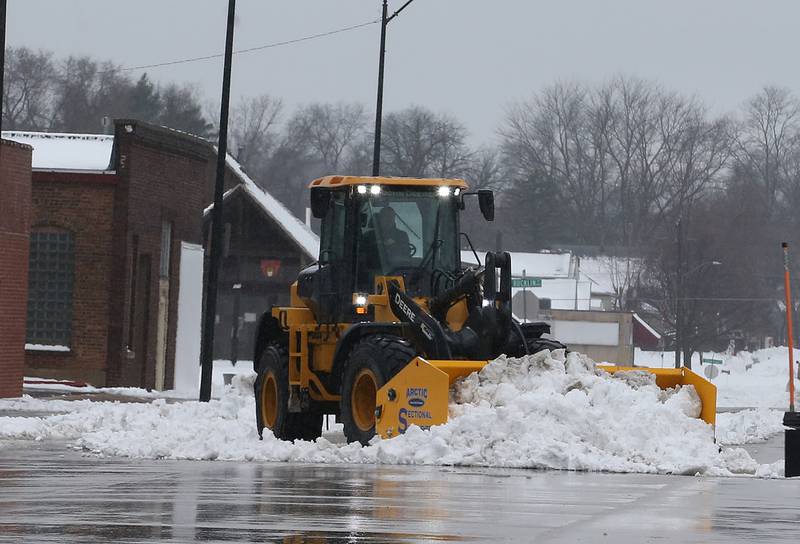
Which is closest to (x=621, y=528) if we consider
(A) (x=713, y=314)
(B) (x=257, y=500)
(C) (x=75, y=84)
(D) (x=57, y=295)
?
(B) (x=257, y=500)

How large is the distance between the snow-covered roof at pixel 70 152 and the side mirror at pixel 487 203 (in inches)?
749

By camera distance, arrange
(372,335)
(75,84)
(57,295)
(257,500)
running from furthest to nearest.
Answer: (75,84), (57,295), (372,335), (257,500)

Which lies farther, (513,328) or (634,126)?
(634,126)

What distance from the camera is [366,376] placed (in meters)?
18.1

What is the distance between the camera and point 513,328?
62.2 feet

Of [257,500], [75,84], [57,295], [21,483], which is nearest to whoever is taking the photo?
[257,500]

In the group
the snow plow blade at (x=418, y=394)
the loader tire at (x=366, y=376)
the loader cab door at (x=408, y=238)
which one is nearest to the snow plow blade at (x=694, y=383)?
the snow plow blade at (x=418, y=394)

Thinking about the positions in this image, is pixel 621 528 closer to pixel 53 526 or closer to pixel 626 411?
pixel 53 526

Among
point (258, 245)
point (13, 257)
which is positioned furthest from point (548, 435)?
point (258, 245)

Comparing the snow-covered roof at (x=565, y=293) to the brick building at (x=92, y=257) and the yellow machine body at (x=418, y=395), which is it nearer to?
the brick building at (x=92, y=257)

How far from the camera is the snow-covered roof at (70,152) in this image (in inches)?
1490

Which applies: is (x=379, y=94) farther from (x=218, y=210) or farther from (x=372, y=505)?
(x=372, y=505)

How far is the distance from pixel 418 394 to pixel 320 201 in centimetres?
382

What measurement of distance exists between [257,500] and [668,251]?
73.2 m
